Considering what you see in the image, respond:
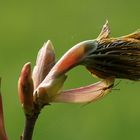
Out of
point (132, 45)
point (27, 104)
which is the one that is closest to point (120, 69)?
point (132, 45)

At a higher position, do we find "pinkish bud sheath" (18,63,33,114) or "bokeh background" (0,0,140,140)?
"pinkish bud sheath" (18,63,33,114)

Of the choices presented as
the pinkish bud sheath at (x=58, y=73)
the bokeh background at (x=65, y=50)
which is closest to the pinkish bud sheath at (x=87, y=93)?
the pinkish bud sheath at (x=58, y=73)

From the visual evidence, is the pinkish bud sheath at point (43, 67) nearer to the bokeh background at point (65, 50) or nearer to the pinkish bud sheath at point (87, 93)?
the pinkish bud sheath at point (87, 93)

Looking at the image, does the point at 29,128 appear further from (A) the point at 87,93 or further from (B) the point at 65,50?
(B) the point at 65,50

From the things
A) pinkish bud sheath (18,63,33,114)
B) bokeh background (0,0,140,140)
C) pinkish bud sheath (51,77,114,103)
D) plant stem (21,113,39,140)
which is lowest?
bokeh background (0,0,140,140)

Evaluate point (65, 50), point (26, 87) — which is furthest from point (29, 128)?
point (65, 50)

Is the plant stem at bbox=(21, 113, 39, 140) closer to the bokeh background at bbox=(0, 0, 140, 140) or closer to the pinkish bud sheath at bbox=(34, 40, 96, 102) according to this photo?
the pinkish bud sheath at bbox=(34, 40, 96, 102)

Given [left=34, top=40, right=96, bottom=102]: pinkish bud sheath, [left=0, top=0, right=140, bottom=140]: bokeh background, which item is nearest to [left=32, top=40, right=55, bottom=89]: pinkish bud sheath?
[left=34, top=40, right=96, bottom=102]: pinkish bud sheath
